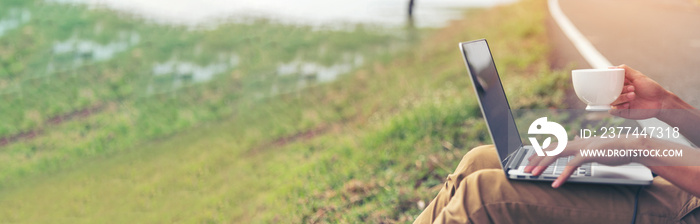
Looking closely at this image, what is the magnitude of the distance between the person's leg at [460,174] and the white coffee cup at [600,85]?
1.22ft

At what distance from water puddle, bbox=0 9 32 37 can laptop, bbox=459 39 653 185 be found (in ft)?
43.4

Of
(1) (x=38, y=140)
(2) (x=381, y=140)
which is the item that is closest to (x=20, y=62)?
(1) (x=38, y=140)

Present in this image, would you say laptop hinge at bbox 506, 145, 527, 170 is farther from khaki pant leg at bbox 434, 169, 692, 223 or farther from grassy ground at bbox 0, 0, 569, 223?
grassy ground at bbox 0, 0, 569, 223

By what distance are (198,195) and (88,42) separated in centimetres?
779

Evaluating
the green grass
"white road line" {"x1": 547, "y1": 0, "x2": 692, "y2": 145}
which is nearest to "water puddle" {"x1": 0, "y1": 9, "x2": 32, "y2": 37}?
the green grass

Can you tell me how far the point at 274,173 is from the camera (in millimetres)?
7574

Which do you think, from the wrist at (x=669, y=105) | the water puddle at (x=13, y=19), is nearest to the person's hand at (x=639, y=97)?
the wrist at (x=669, y=105)

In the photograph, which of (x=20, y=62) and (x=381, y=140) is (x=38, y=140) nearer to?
(x=20, y=62)

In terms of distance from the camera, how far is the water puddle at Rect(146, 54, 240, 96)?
1292 centimetres

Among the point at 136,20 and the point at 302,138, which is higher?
the point at 136,20

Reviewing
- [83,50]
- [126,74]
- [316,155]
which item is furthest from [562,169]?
[83,50]

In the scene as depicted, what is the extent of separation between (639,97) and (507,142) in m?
0.49

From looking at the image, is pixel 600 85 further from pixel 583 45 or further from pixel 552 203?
pixel 583 45

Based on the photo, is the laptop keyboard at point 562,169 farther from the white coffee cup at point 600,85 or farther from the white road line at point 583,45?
the white road line at point 583,45
